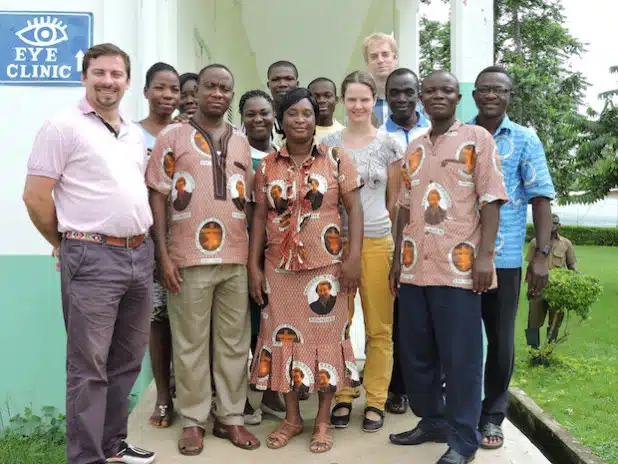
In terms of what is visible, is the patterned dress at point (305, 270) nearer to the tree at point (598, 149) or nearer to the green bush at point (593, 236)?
the tree at point (598, 149)

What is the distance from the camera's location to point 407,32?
7.32 meters

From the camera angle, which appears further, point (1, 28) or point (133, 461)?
point (1, 28)

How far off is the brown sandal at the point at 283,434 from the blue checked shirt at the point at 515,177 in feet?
4.31

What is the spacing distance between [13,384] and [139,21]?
8.04ft

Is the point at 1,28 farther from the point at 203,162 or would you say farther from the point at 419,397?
Answer: the point at 419,397

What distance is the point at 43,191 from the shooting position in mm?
2822

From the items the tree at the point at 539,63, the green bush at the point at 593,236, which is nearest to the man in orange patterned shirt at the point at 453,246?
the tree at the point at 539,63

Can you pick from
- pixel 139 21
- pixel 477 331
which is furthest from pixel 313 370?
pixel 139 21

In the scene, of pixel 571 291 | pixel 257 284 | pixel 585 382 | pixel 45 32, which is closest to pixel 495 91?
pixel 257 284

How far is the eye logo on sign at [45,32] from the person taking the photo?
13.1 ft

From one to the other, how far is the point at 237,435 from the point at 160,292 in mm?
848

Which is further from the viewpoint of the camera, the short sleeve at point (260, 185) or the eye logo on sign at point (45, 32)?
the eye logo on sign at point (45, 32)

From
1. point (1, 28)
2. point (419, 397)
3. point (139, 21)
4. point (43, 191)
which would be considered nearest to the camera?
point (43, 191)

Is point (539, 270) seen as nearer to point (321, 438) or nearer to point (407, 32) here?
point (321, 438)
